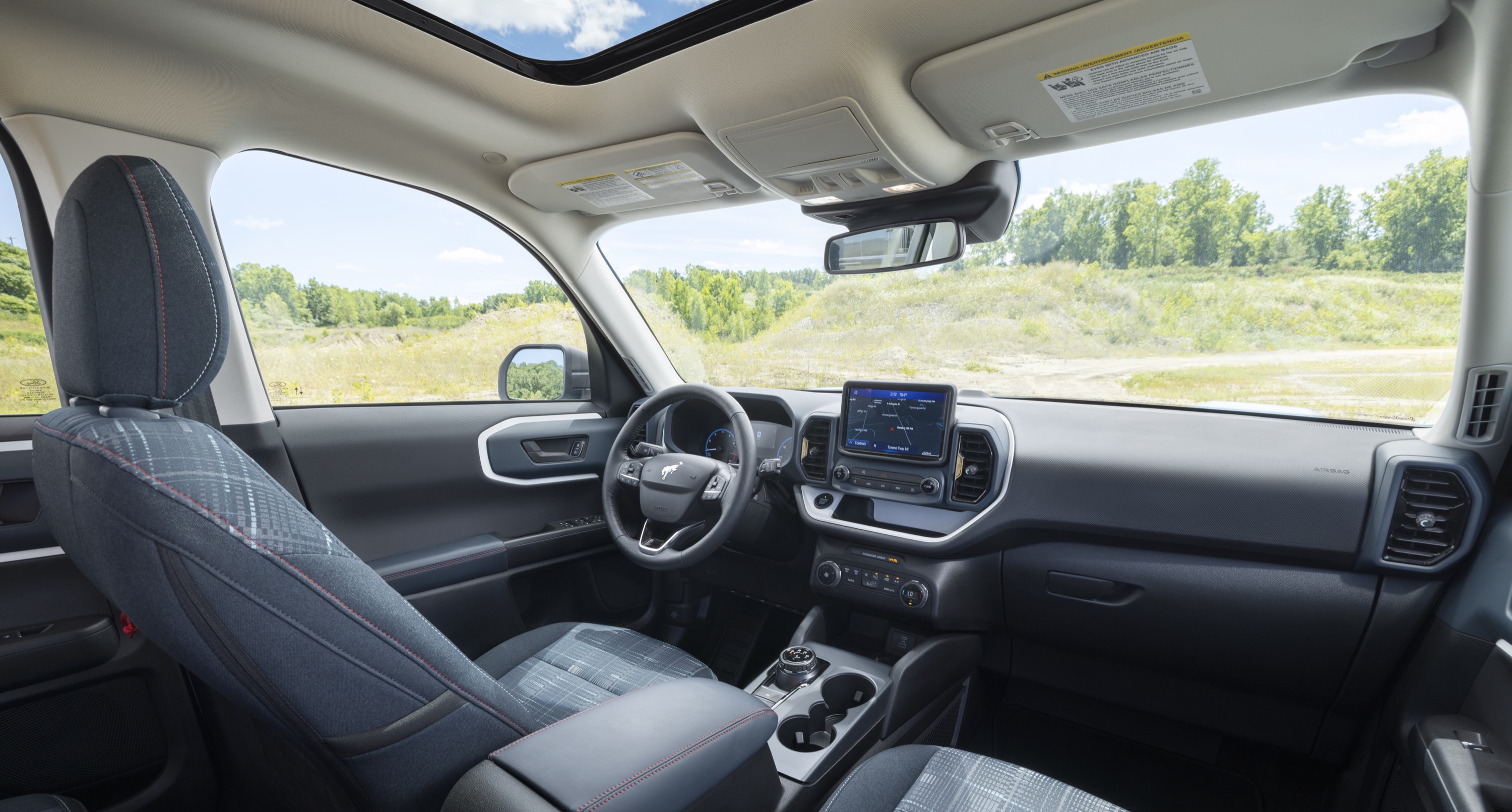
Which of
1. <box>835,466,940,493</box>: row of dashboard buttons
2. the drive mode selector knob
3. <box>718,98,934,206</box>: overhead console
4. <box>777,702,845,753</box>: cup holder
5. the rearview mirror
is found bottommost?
<box>777,702,845,753</box>: cup holder

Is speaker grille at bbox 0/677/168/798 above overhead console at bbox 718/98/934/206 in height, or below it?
below

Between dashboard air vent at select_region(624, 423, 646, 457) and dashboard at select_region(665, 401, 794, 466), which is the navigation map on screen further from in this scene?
dashboard air vent at select_region(624, 423, 646, 457)

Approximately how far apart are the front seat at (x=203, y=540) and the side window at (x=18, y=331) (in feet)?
4.02

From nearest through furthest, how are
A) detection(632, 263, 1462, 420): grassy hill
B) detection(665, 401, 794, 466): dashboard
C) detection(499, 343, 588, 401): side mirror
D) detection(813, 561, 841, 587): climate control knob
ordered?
detection(632, 263, 1462, 420): grassy hill
detection(813, 561, 841, 587): climate control knob
detection(665, 401, 794, 466): dashboard
detection(499, 343, 588, 401): side mirror

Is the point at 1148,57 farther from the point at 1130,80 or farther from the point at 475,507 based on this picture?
the point at 475,507

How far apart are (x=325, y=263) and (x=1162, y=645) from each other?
2.90m

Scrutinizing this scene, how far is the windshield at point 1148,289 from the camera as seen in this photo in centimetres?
169

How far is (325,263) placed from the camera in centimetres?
229

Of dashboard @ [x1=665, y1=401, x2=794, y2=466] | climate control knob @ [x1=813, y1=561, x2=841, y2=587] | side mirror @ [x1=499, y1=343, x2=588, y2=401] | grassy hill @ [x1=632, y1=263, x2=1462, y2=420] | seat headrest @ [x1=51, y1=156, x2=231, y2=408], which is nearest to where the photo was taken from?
seat headrest @ [x1=51, y1=156, x2=231, y2=408]

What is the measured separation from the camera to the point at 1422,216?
1643 millimetres

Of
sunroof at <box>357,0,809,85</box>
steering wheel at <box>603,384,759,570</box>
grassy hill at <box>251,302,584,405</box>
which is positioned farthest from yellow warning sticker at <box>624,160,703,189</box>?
grassy hill at <box>251,302,584,405</box>

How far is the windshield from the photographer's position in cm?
169

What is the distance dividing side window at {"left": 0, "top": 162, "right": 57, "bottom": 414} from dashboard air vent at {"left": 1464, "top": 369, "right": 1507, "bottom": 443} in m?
3.50

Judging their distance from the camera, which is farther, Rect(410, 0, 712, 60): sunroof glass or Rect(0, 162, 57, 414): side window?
Rect(0, 162, 57, 414): side window
